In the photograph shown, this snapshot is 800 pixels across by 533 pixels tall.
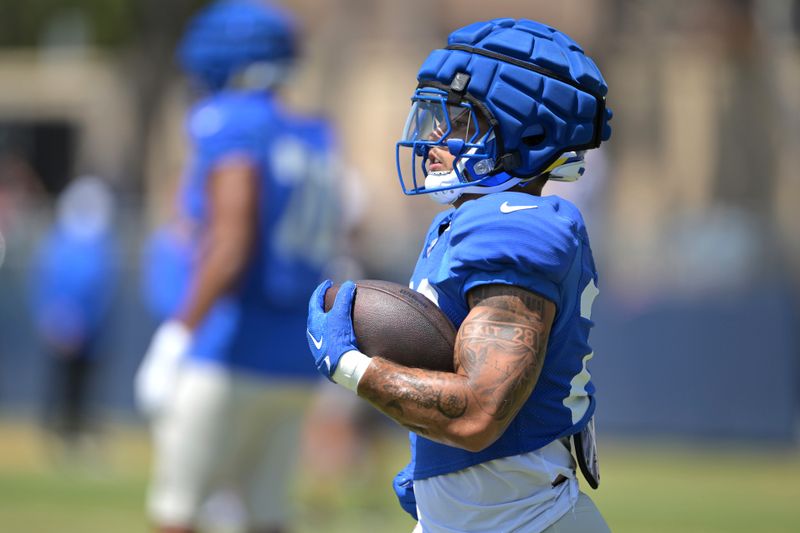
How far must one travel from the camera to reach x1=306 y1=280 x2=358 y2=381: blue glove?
2.97 meters

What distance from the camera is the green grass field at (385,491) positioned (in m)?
8.01

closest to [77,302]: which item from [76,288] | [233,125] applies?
[76,288]

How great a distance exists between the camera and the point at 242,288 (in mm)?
5230

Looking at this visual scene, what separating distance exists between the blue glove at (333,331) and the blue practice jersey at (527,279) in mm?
207

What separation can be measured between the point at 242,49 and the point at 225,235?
2.68 ft

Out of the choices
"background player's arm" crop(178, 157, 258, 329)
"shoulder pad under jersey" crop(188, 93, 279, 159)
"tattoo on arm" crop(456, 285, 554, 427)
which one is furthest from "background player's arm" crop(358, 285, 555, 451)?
"shoulder pad under jersey" crop(188, 93, 279, 159)

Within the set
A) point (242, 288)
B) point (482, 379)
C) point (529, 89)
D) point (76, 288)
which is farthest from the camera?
point (76, 288)

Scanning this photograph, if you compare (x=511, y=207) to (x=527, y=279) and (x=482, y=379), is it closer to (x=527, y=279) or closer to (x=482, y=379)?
(x=527, y=279)

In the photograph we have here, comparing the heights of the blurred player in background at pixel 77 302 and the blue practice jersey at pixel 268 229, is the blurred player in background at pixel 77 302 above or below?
below

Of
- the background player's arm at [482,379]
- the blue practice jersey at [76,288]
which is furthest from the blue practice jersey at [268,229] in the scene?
the blue practice jersey at [76,288]

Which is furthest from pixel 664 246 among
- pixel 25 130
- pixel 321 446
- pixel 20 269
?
pixel 25 130

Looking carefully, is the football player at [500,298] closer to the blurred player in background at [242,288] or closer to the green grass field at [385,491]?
the blurred player in background at [242,288]

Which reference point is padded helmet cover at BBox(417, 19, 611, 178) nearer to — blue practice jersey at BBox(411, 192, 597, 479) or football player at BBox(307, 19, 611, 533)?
football player at BBox(307, 19, 611, 533)

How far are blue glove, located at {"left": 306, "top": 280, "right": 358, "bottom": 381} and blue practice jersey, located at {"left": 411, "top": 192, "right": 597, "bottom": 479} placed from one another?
21cm
